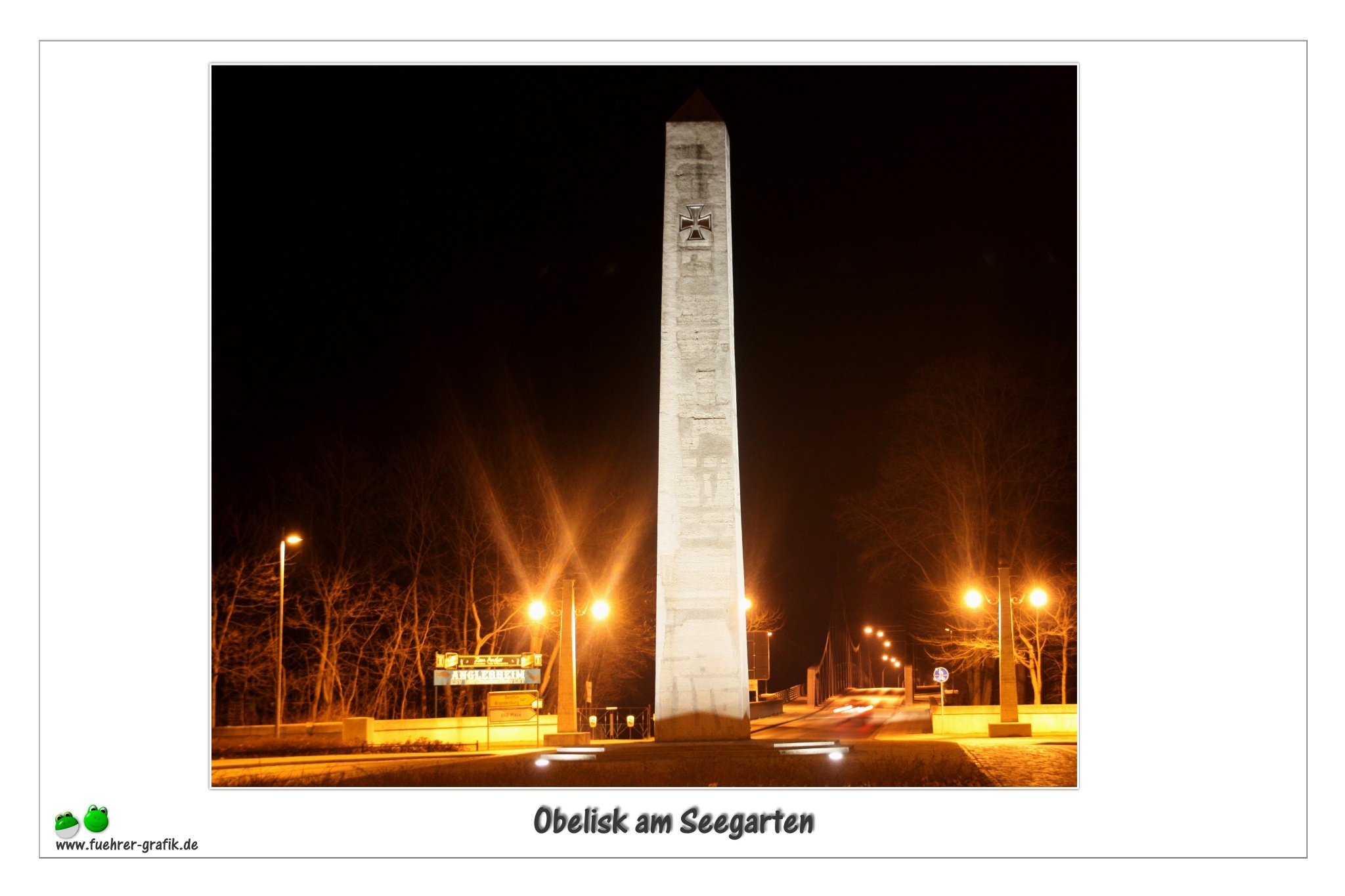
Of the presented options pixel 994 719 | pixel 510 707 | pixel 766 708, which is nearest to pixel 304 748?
pixel 510 707

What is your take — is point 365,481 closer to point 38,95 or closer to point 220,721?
point 220,721

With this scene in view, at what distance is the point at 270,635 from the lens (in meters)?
38.2

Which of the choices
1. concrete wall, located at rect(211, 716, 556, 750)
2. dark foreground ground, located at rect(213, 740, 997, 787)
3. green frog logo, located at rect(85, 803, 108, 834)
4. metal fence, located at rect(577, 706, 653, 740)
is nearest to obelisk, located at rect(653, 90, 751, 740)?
dark foreground ground, located at rect(213, 740, 997, 787)

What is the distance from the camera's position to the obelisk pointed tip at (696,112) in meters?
19.3

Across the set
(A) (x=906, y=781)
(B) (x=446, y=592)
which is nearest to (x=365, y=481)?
(B) (x=446, y=592)

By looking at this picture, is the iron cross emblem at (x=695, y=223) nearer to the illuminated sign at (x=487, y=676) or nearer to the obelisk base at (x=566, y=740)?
the obelisk base at (x=566, y=740)

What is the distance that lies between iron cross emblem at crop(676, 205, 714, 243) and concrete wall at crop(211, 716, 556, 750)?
16.7 m

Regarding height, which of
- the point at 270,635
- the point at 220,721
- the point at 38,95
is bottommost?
the point at 220,721

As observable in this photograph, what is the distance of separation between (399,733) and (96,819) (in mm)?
22166

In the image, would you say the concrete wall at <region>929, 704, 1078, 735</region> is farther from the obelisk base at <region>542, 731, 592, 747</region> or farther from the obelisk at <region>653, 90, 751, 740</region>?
the obelisk at <region>653, 90, 751, 740</region>

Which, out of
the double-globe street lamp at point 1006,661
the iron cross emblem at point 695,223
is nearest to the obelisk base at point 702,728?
the iron cross emblem at point 695,223

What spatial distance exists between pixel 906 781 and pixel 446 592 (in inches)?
1088

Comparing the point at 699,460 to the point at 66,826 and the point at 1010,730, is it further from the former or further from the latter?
the point at 1010,730

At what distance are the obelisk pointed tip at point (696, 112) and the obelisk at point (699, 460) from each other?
0.08 ft
